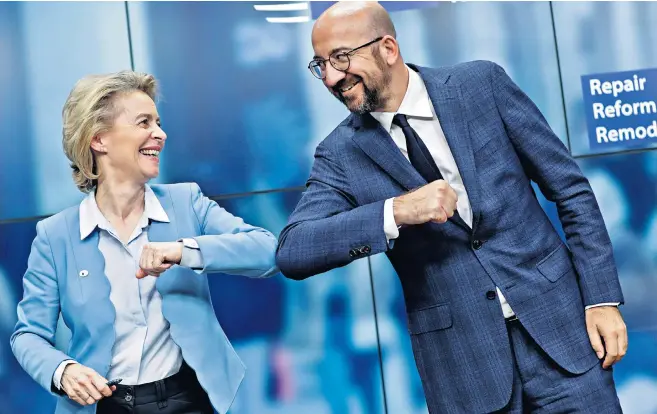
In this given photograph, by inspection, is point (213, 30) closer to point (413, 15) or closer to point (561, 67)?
point (413, 15)

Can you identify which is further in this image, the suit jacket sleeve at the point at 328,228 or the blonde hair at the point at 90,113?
the blonde hair at the point at 90,113

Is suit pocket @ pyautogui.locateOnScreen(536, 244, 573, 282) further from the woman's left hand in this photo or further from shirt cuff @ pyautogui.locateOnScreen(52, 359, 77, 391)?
shirt cuff @ pyautogui.locateOnScreen(52, 359, 77, 391)

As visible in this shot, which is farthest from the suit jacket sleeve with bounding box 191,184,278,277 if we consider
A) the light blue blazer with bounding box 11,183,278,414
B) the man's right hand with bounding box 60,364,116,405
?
the man's right hand with bounding box 60,364,116,405

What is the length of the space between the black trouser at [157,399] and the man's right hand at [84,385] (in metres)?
0.07

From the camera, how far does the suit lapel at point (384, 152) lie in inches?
92.2

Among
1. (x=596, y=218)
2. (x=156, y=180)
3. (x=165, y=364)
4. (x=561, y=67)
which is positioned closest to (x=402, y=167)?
(x=596, y=218)

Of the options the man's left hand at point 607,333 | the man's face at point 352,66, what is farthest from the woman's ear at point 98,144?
the man's left hand at point 607,333

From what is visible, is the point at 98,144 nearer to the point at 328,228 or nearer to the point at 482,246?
the point at 328,228

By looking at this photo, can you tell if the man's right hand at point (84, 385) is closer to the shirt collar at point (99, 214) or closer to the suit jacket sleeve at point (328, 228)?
the shirt collar at point (99, 214)

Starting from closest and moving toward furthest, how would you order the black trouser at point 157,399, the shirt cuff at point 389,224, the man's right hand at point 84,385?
the shirt cuff at point 389,224 < the man's right hand at point 84,385 < the black trouser at point 157,399

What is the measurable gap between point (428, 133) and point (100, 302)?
1.02m

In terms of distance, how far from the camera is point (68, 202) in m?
3.83

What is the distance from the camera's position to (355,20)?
2.43 m

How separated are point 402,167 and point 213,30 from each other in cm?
187
